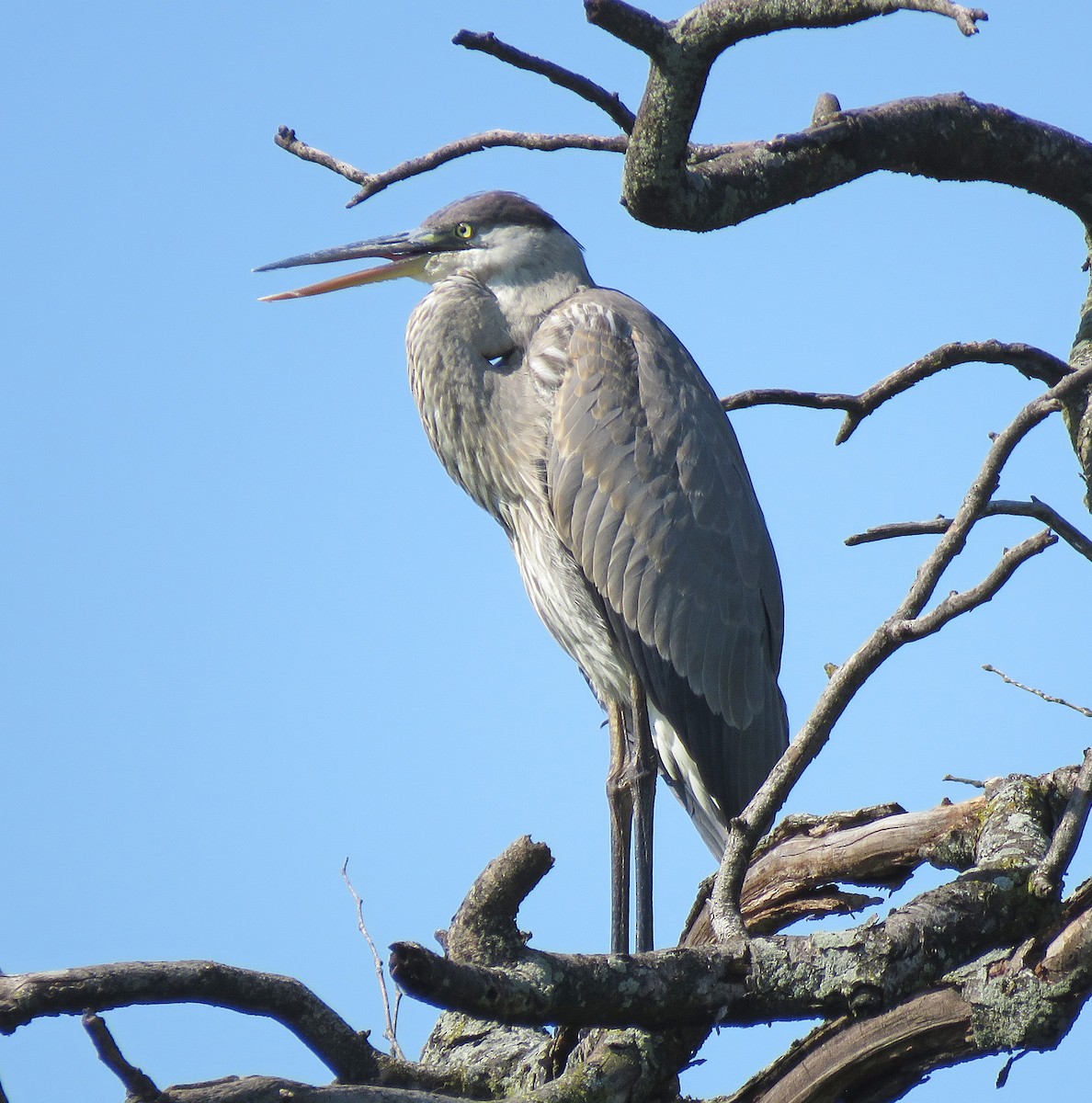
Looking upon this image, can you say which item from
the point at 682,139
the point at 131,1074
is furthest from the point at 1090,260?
the point at 131,1074

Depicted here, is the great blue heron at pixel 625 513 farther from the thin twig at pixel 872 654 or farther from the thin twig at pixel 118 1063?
the thin twig at pixel 118 1063

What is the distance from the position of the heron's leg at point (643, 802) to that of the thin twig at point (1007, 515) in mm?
1342

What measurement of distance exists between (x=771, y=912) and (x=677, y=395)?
72.0 inches

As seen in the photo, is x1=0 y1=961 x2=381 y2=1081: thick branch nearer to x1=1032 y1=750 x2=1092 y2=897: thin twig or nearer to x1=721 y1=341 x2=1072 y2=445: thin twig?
x1=1032 y1=750 x2=1092 y2=897: thin twig

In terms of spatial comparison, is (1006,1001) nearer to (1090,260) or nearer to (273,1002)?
(273,1002)

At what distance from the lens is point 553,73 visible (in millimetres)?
2463

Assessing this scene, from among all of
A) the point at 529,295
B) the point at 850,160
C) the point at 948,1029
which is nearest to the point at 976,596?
the point at 948,1029

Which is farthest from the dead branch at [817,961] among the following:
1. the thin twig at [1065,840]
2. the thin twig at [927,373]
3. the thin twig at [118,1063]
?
the thin twig at [927,373]

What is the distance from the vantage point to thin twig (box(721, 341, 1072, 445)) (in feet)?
10.1

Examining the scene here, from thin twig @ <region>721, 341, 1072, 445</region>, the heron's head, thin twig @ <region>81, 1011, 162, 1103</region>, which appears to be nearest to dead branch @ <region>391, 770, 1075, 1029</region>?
thin twig @ <region>81, 1011, 162, 1103</region>

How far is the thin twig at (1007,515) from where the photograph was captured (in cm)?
236

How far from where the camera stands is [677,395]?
409 cm

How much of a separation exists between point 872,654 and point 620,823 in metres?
2.03

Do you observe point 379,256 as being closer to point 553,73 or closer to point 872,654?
point 553,73
